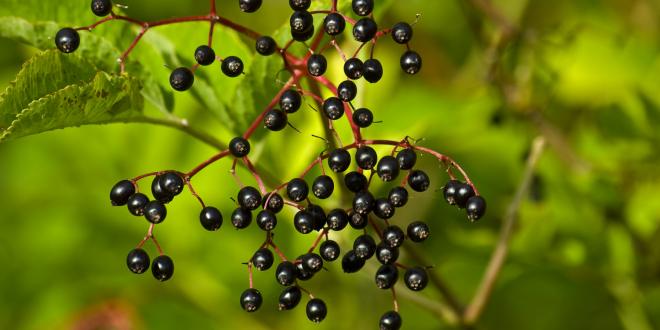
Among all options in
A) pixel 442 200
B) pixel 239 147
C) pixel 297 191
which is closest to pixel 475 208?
pixel 297 191

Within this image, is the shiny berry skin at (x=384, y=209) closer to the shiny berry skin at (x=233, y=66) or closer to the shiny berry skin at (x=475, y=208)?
the shiny berry skin at (x=475, y=208)

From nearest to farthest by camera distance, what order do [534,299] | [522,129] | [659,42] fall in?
[534,299], [522,129], [659,42]

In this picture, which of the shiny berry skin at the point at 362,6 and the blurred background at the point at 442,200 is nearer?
the shiny berry skin at the point at 362,6

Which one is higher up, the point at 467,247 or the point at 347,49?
the point at 347,49

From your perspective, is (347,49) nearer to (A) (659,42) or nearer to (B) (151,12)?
(B) (151,12)

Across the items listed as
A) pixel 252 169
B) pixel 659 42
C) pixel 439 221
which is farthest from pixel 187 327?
pixel 659 42

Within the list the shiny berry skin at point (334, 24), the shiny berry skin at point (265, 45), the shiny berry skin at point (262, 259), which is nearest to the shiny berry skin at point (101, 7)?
the shiny berry skin at point (265, 45)

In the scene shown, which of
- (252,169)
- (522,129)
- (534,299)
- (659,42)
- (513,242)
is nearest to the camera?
(252,169)
